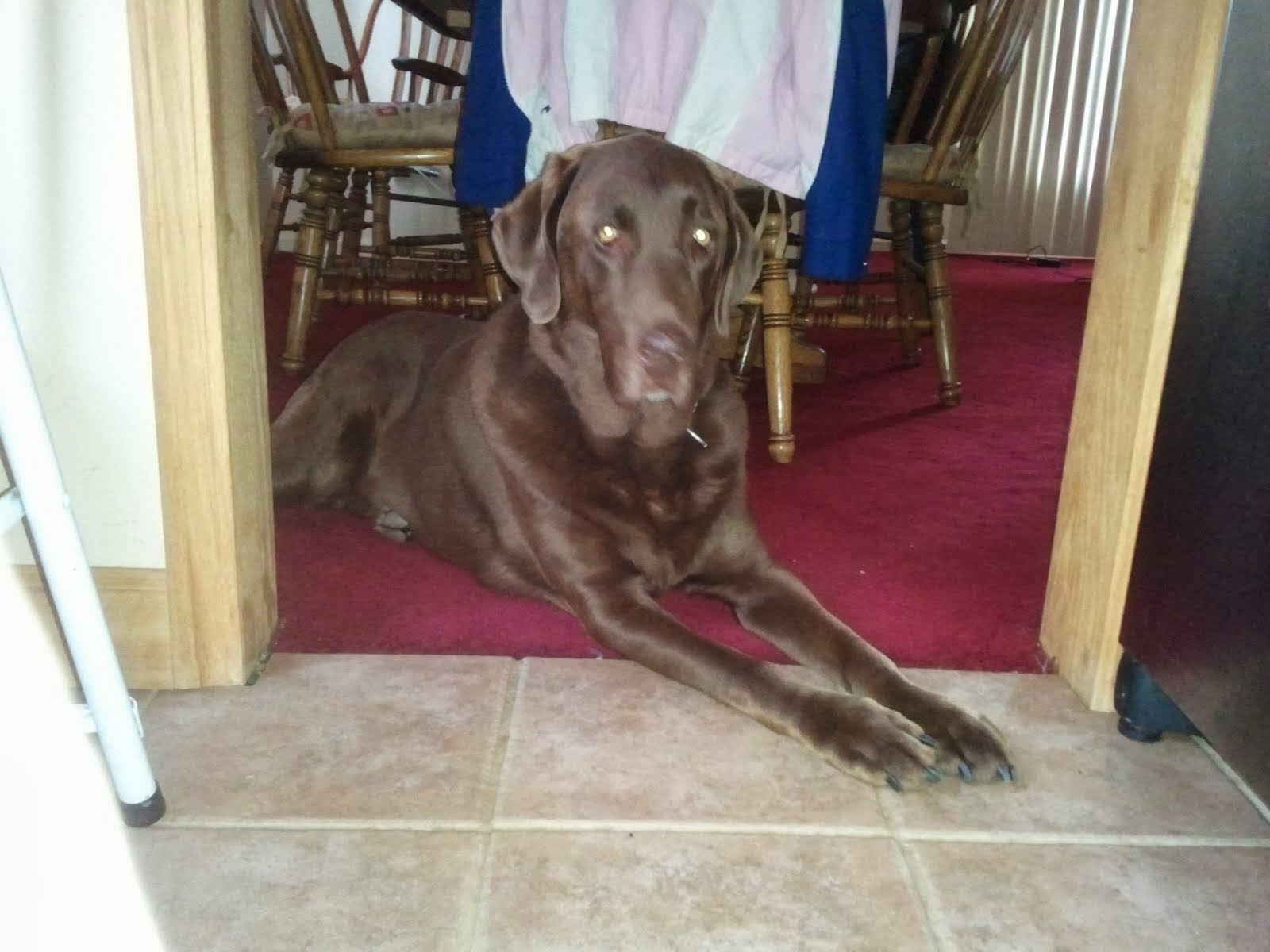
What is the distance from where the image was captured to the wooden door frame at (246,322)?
45.2 inches

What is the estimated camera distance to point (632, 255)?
145 cm

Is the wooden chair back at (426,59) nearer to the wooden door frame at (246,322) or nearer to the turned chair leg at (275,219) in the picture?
the turned chair leg at (275,219)

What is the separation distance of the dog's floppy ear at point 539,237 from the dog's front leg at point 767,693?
424mm

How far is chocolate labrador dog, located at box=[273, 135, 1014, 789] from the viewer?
A: 136 cm

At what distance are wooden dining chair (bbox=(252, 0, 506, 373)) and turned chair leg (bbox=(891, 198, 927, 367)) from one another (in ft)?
4.23

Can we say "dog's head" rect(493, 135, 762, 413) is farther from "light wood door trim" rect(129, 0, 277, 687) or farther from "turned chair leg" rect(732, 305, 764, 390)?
"turned chair leg" rect(732, 305, 764, 390)

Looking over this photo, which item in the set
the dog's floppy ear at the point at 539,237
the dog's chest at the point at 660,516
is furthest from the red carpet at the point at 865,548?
the dog's floppy ear at the point at 539,237

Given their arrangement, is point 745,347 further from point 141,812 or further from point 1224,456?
point 141,812

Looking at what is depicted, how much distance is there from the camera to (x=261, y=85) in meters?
2.95

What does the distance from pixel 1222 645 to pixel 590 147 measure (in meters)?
1.03

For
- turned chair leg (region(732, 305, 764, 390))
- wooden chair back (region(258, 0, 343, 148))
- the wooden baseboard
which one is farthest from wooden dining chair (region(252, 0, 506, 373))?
the wooden baseboard

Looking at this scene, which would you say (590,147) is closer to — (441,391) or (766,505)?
(441,391)

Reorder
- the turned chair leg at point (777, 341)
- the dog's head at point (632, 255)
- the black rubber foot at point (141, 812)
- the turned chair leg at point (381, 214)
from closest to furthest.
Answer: the black rubber foot at point (141, 812)
the dog's head at point (632, 255)
the turned chair leg at point (777, 341)
the turned chair leg at point (381, 214)

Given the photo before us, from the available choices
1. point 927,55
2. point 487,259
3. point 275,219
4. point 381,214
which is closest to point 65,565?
point 487,259
